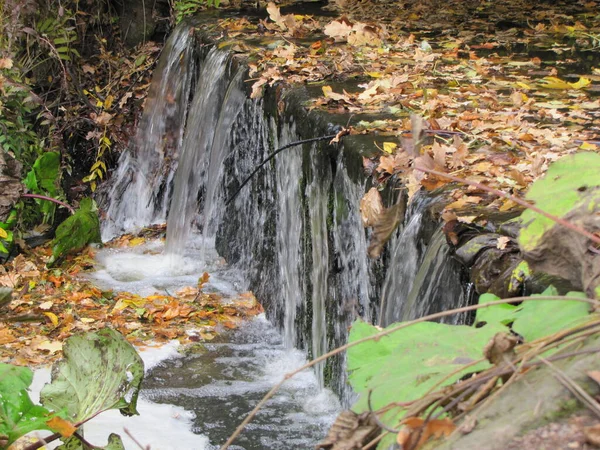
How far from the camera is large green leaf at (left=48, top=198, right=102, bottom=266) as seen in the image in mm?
6289

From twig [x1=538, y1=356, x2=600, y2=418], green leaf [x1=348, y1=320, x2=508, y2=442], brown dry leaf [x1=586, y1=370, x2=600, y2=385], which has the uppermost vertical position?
brown dry leaf [x1=586, y1=370, x2=600, y2=385]

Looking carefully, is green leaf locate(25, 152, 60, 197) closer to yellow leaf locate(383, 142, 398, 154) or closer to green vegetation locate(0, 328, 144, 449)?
yellow leaf locate(383, 142, 398, 154)

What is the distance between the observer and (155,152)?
7547mm

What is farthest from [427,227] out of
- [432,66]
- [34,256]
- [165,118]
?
[165,118]

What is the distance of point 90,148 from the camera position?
7.95m

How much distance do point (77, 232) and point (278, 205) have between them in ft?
6.47

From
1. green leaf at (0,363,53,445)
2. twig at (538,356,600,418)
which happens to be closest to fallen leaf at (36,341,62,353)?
green leaf at (0,363,53,445)

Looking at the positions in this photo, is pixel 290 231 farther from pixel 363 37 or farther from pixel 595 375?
pixel 595 375

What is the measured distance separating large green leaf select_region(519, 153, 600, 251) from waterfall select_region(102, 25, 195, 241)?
5.90 metres

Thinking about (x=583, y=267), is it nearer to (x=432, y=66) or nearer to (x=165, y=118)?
(x=432, y=66)

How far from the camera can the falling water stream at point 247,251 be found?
148 inches

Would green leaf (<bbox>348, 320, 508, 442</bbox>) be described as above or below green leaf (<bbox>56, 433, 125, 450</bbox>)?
above

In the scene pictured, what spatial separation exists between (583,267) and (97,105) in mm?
6981

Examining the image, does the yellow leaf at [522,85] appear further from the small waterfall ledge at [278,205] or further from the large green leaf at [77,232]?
the large green leaf at [77,232]
